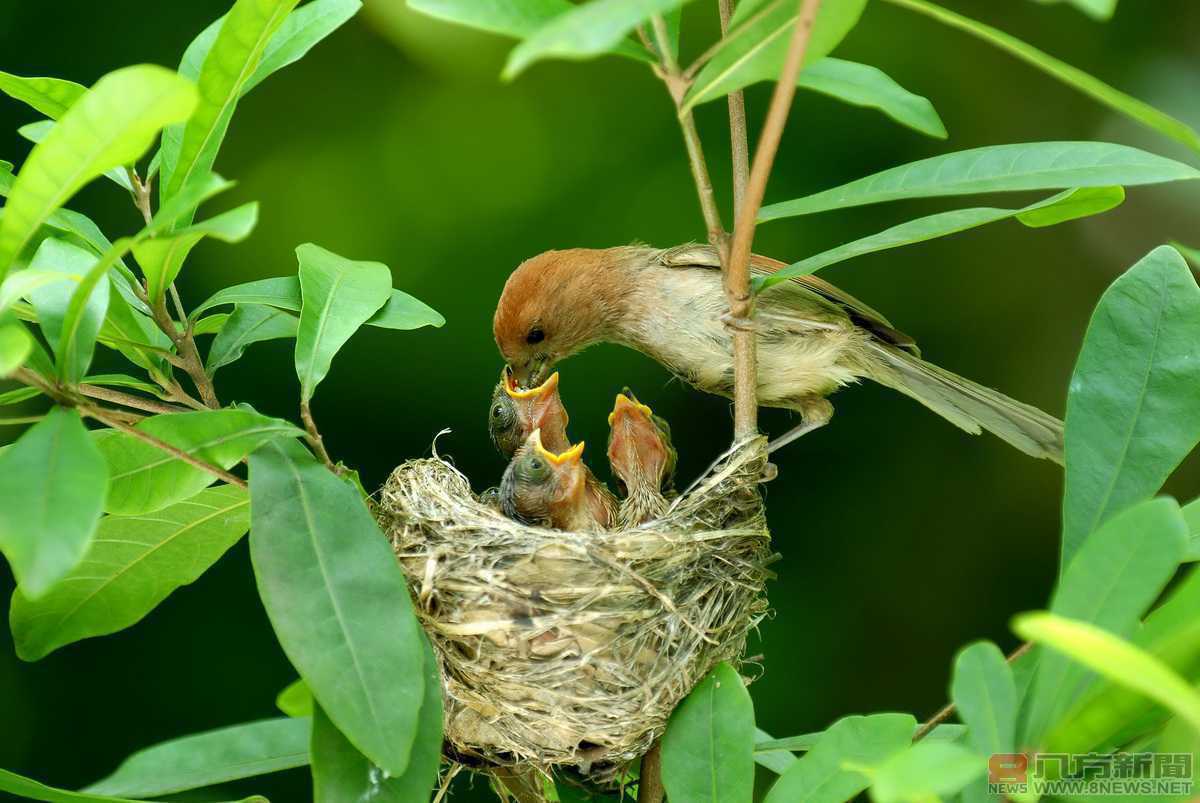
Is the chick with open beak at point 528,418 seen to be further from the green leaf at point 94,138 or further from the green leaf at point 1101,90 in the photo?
the green leaf at point 1101,90

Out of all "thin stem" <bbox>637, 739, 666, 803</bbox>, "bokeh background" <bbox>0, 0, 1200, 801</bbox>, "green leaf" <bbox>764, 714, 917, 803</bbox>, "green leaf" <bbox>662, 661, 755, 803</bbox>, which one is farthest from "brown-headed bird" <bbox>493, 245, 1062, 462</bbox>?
"green leaf" <bbox>764, 714, 917, 803</bbox>

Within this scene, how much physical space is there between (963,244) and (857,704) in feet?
5.92

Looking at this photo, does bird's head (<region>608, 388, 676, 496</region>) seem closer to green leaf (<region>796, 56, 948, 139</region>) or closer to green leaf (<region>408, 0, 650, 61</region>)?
green leaf (<region>796, 56, 948, 139</region>)

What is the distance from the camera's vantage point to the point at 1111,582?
55.2 inches

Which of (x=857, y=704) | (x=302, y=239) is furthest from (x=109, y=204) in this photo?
(x=857, y=704)

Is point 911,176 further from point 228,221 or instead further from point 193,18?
point 193,18

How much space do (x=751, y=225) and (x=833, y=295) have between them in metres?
1.71

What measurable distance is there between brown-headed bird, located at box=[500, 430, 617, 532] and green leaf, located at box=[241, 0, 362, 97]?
4.27 ft

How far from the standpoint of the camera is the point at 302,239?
4.55 metres

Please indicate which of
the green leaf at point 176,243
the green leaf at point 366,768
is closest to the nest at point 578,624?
the green leaf at point 366,768

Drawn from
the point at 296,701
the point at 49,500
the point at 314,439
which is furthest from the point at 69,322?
the point at 296,701

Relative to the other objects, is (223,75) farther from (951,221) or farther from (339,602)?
(951,221)

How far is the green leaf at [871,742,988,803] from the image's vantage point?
1.11 meters

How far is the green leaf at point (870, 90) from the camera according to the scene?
5.43 feet
